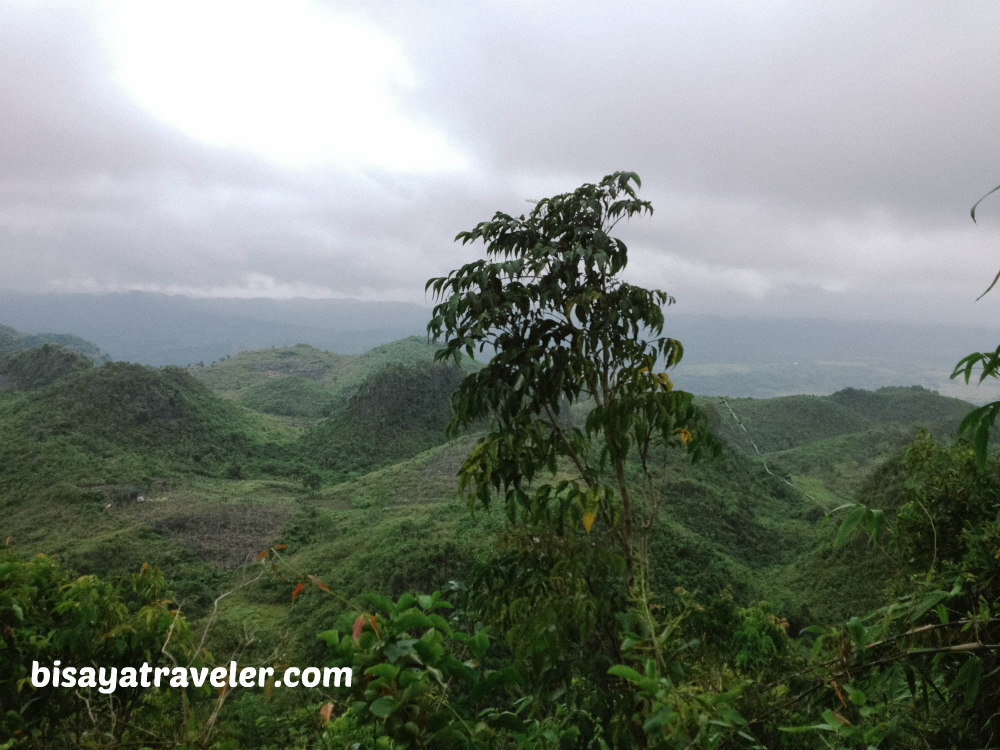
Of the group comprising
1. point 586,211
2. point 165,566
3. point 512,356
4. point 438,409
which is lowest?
point 165,566

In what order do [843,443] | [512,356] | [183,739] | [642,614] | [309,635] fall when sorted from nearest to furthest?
[183,739]
[642,614]
[512,356]
[309,635]
[843,443]

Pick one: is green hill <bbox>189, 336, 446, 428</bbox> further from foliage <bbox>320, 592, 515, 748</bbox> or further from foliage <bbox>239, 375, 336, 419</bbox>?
foliage <bbox>320, 592, 515, 748</bbox>

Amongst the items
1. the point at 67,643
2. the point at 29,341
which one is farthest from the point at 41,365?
the point at 29,341

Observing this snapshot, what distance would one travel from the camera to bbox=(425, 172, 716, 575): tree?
2348 millimetres

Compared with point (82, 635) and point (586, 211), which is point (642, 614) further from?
point (82, 635)

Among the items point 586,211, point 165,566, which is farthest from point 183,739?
point 165,566

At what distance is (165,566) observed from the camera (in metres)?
13.4

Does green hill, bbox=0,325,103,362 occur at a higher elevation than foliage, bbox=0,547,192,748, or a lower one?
higher

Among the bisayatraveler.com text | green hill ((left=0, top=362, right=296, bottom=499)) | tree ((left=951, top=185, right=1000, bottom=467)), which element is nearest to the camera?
tree ((left=951, top=185, right=1000, bottom=467))

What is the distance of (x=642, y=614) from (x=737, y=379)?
8423 inches

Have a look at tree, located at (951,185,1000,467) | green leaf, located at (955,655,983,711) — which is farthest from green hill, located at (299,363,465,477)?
tree, located at (951,185,1000,467)

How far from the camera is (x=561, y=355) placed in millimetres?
2559

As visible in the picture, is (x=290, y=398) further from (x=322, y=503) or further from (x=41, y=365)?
(x=322, y=503)

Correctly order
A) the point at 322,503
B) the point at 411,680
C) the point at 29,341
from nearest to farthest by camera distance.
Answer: the point at 411,680, the point at 322,503, the point at 29,341
